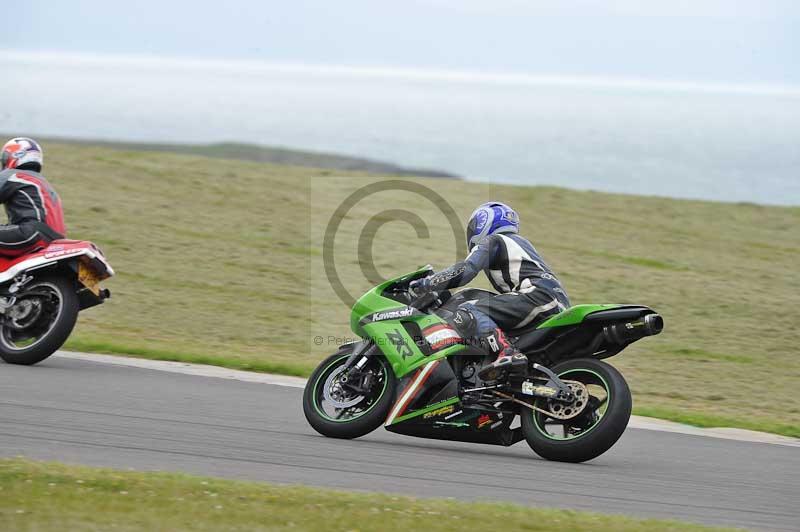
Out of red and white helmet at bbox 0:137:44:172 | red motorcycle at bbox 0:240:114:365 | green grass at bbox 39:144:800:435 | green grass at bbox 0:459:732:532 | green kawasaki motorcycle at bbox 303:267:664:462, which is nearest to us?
green grass at bbox 0:459:732:532

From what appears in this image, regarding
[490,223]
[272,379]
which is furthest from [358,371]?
[272,379]

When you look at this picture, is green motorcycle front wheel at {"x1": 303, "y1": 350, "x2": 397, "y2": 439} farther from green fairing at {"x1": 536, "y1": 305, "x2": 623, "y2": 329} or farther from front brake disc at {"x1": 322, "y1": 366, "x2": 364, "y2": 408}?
green fairing at {"x1": 536, "y1": 305, "x2": 623, "y2": 329}

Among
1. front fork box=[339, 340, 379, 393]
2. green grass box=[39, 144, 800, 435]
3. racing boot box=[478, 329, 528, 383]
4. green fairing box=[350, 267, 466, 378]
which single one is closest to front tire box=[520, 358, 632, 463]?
racing boot box=[478, 329, 528, 383]

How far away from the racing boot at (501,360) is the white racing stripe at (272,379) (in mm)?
2418

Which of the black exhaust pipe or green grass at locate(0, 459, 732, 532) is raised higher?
the black exhaust pipe

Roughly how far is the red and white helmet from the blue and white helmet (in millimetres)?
5095

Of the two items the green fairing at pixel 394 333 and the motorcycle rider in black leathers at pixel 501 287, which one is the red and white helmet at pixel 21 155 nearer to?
the green fairing at pixel 394 333

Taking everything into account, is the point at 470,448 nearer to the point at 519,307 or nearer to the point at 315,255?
the point at 519,307

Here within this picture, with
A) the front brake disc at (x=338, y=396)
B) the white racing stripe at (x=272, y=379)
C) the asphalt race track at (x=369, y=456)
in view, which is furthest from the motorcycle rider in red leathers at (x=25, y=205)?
the front brake disc at (x=338, y=396)

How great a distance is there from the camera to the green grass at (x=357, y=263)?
43.7 feet

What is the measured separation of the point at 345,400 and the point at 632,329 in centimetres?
227

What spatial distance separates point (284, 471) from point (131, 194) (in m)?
16.3

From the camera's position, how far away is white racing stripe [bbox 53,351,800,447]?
9.80m

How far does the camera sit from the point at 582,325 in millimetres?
7883
